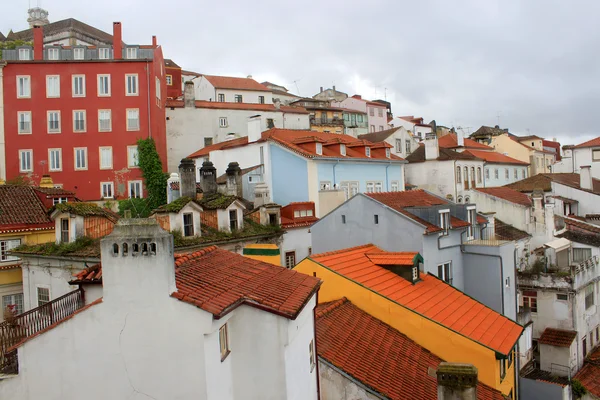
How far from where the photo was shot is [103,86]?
40938 mm

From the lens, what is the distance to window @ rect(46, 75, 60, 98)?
40250mm

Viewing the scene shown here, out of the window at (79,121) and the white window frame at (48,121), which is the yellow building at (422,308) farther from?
the white window frame at (48,121)

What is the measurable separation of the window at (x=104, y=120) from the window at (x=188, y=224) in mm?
22453

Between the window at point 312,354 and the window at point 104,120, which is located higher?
the window at point 104,120

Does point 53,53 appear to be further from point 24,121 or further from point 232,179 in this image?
point 232,179

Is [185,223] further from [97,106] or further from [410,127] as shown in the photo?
[410,127]

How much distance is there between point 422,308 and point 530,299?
17.1 meters

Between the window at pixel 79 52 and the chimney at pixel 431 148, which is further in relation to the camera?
the chimney at pixel 431 148

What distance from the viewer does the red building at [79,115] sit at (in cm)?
3988

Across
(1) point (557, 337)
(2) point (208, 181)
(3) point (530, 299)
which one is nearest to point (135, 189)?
(2) point (208, 181)

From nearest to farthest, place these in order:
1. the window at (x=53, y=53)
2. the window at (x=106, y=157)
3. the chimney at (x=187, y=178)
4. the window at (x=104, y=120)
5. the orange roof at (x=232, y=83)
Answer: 1. the chimney at (x=187, y=178)
2. the window at (x=106, y=157)
3. the window at (x=104, y=120)
4. the window at (x=53, y=53)
5. the orange roof at (x=232, y=83)

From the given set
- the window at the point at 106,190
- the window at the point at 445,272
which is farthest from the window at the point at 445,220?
the window at the point at 106,190

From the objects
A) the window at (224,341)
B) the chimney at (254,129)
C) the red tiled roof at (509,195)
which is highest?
the chimney at (254,129)

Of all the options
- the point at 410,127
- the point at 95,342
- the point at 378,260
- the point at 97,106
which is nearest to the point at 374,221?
the point at 378,260
